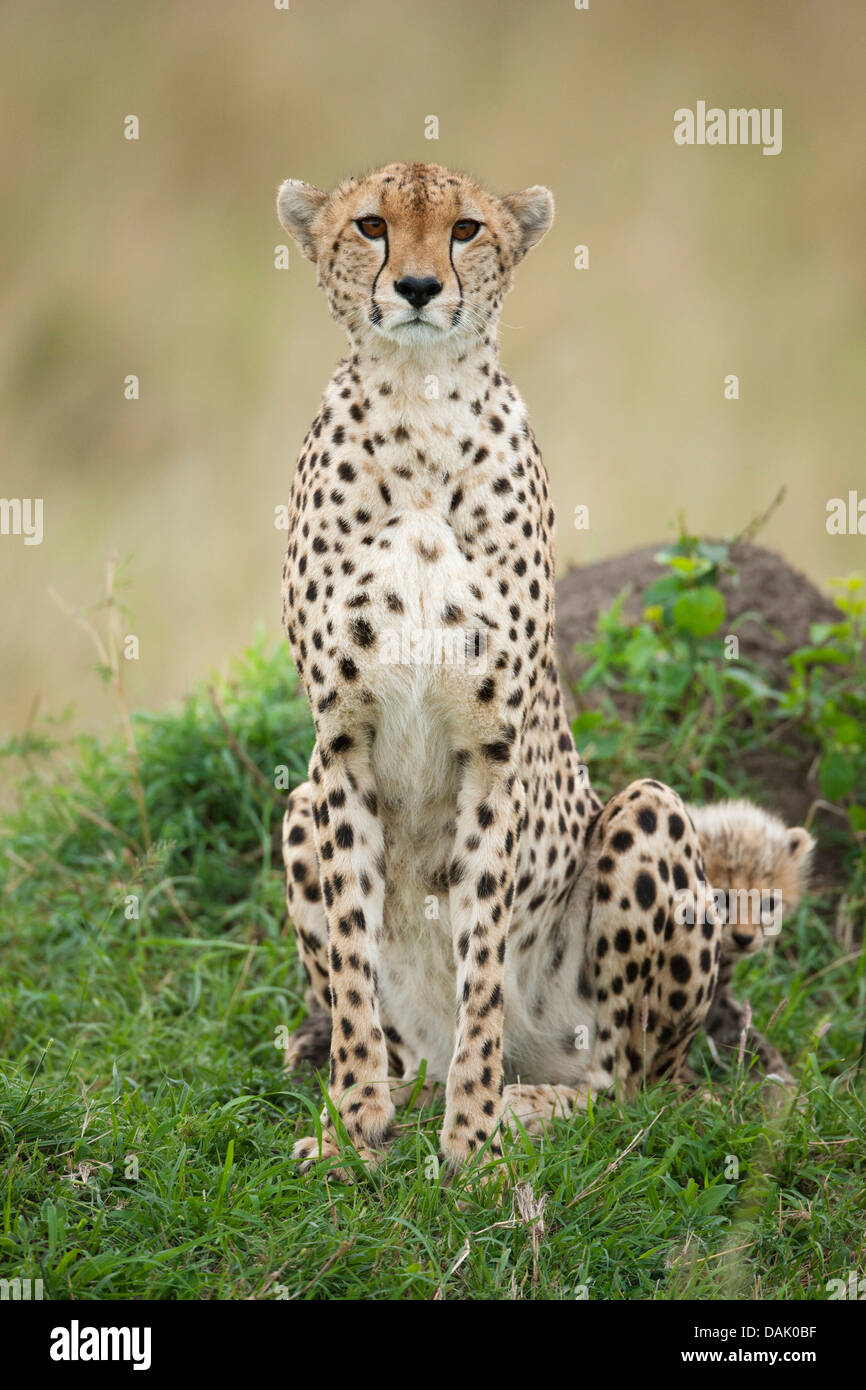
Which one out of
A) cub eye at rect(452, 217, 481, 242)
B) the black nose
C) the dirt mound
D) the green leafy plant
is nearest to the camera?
the black nose

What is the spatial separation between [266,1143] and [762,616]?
270cm

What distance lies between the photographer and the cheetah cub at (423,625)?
9.23 ft

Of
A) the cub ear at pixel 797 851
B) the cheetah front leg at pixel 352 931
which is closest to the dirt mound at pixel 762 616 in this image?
the cub ear at pixel 797 851

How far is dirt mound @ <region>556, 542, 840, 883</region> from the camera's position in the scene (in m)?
4.55

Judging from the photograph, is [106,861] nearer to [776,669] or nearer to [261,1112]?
[261,1112]

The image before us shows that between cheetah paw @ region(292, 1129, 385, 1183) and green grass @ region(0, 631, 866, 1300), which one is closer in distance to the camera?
green grass @ region(0, 631, 866, 1300)

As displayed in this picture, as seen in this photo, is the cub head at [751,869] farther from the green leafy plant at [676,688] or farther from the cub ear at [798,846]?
the green leafy plant at [676,688]

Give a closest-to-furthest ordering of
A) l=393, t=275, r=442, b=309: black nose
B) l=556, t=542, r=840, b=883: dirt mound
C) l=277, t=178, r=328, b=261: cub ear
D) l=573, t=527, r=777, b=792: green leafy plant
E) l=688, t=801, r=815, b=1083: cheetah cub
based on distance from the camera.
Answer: l=393, t=275, r=442, b=309: black nose → l=277, t=178, r=328, b=261: cub ear → l=688, t=801, r=815, b=1083: cheetah cub → l=573, t=527, r=777, b=792: green leafy plant → l=556, t=542, r=840, b=883: dirt mound

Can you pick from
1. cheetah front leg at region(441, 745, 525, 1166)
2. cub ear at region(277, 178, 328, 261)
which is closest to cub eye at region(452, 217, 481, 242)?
cub ear at region(277, 178, 328, 261)

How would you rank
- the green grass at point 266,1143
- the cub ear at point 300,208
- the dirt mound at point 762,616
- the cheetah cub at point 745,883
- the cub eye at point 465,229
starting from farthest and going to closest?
the dirt mound at point 762,616, the cheetah cub at point 745,883, the cub ear at point 300,208, the cub eye at point 465,229, the green grass at point 266,1143

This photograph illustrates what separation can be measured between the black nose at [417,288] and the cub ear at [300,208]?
37cm

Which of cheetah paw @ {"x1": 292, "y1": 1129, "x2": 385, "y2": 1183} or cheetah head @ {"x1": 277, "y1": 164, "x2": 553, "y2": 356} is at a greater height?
cheetah head @ {"x1": 277, "y1": 164, "x2": 553, "y2": 356}

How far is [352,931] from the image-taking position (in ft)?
9.53

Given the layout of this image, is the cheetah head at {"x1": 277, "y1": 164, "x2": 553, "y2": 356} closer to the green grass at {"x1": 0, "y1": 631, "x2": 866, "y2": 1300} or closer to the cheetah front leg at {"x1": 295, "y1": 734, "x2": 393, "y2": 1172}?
the cheetah front leg at {"x1": 295, "y1": 734, "x2": 393, "y2": 1172}
